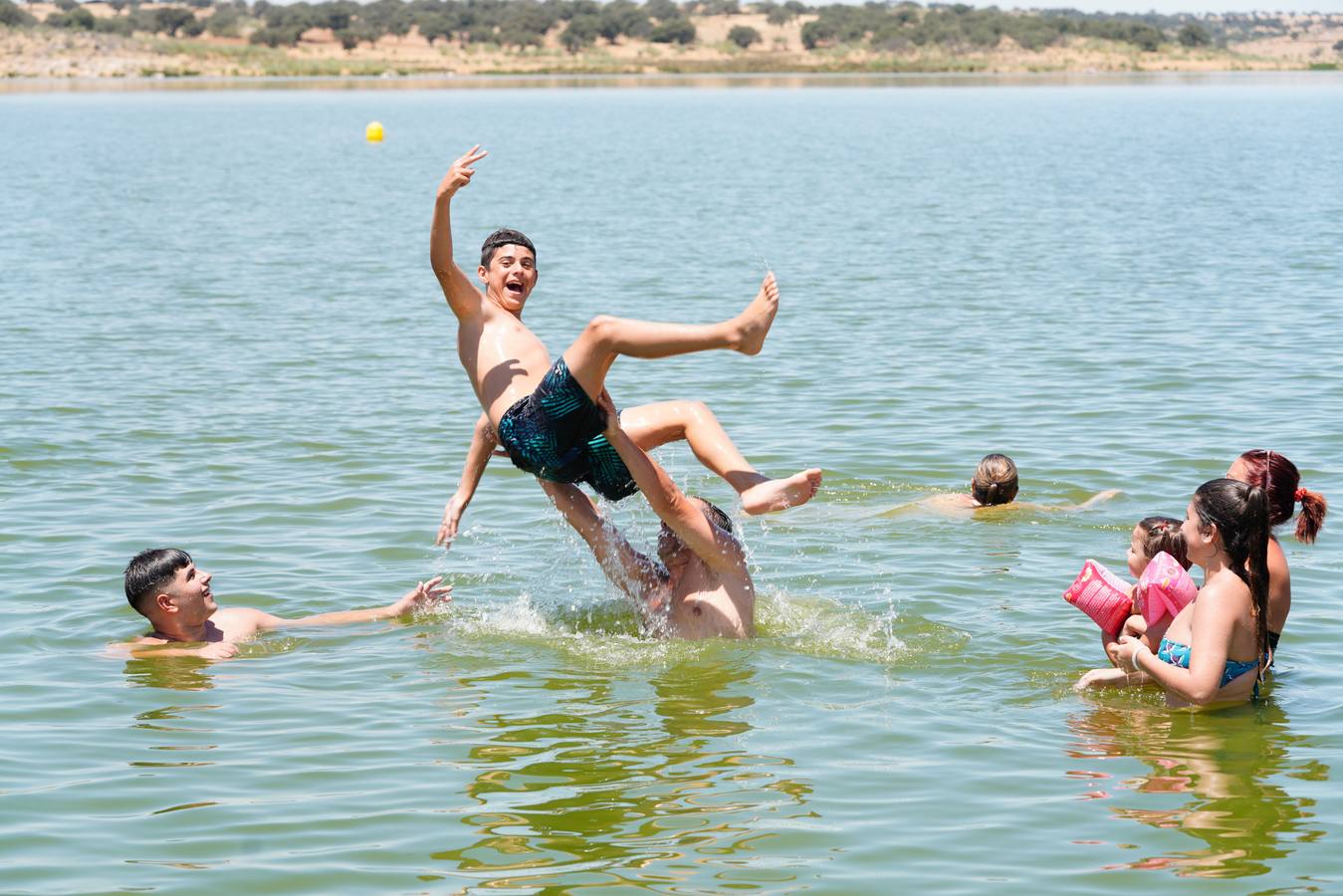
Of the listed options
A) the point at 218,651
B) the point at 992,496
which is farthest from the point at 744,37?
the point at 218,651

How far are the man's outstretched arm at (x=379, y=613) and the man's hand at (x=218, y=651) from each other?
0.28m

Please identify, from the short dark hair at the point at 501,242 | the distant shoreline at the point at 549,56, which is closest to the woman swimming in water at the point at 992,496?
the short dark hair at the point at 501,242

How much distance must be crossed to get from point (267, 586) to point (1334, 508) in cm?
718

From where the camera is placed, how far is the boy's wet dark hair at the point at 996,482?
451 inches

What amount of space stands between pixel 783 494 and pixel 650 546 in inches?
122

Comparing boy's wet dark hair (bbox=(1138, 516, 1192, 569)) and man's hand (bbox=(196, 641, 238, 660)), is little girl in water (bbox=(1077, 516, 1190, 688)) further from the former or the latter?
man's hand (bbox=(196, 641, 238, 660))

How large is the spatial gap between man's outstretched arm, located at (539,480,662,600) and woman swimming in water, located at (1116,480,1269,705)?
2954 millimetres

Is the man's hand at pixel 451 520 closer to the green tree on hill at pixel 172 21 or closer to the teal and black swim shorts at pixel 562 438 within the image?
the teal and black swim shorts at pixel 562 438

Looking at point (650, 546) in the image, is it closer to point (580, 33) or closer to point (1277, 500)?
point (1277, 500)

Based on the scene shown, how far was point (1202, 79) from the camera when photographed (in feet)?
350

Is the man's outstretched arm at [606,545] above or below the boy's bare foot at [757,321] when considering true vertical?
below

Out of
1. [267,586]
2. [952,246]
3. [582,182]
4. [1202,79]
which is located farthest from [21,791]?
[1202,79]

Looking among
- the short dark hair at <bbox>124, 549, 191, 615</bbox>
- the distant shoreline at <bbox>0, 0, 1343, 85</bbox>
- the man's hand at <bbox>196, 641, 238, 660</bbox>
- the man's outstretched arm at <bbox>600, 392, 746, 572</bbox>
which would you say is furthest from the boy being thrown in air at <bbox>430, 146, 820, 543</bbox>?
the distant shoreline at <bbox>0, 0, 1343, 85</bbox>

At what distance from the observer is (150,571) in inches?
348
